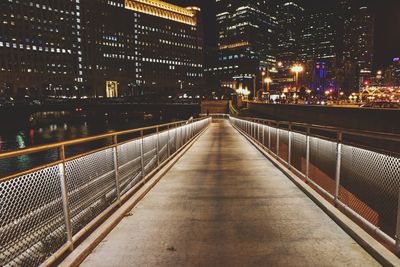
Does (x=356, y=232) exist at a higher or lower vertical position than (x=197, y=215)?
higher

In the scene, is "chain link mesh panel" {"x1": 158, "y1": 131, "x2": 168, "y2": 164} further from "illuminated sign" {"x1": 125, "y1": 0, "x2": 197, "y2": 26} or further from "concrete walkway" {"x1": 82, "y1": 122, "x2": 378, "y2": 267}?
"illuminated sign" {"x1": 125, "y1": 0, "x2": 197, "y2": 26}

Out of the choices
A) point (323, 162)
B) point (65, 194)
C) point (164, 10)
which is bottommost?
point (323, 162)

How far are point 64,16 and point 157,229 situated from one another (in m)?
145

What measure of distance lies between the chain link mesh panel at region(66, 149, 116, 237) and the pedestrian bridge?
0.7 inches

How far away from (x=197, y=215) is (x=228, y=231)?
0.89m

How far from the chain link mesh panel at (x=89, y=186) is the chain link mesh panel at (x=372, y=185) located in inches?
164

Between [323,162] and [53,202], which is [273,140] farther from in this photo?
[53,202]

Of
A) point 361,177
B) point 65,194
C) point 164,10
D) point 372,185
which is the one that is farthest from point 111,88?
point 372,185

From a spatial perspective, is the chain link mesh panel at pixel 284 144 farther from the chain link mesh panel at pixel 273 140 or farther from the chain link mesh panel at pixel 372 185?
the chain link mesh panel at pixel 372 185

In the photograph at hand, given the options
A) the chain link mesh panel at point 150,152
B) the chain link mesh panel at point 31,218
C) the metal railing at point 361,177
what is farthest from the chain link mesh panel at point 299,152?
the chain link mesh panel at point 31,218

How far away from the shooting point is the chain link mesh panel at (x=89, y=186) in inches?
182

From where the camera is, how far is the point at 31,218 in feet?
13.2

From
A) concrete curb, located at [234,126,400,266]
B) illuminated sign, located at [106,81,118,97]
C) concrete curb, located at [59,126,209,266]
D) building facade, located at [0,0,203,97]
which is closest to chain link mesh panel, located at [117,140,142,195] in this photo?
concrete curb, located at [59,126,209,266]

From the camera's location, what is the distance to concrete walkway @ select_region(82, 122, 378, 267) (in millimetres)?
4051
